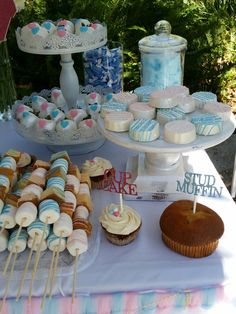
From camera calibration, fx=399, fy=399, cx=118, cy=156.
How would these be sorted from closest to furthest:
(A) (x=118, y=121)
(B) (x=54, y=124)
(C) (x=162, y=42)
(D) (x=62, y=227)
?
(D) (x=62, y=227)
(A) (x=118, y=121)
(B) (x=54, y=124)
(C) (x=162, y=42)

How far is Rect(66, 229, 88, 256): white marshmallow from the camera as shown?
2.45 feet

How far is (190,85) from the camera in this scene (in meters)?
2.80

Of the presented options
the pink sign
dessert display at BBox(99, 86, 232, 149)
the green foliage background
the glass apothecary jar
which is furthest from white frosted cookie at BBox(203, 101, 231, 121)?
the green foliage background

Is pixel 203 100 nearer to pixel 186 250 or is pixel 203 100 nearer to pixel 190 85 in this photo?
pixel 186 250

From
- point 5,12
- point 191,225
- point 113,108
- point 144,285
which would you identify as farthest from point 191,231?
point 5,12

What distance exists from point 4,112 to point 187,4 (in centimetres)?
188

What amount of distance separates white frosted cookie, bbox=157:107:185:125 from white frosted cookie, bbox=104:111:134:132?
0.22ft

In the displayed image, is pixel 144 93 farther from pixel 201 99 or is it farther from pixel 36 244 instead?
pixel 36 244

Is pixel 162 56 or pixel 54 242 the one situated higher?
pixel 162 56

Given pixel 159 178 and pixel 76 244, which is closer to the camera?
pixel 76 244

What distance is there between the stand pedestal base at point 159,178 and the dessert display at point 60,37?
1.50ft

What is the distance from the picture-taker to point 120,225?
0.81 m

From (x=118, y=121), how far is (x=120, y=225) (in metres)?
0.23

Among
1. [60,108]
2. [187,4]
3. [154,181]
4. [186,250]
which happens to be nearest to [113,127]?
[154,181]
